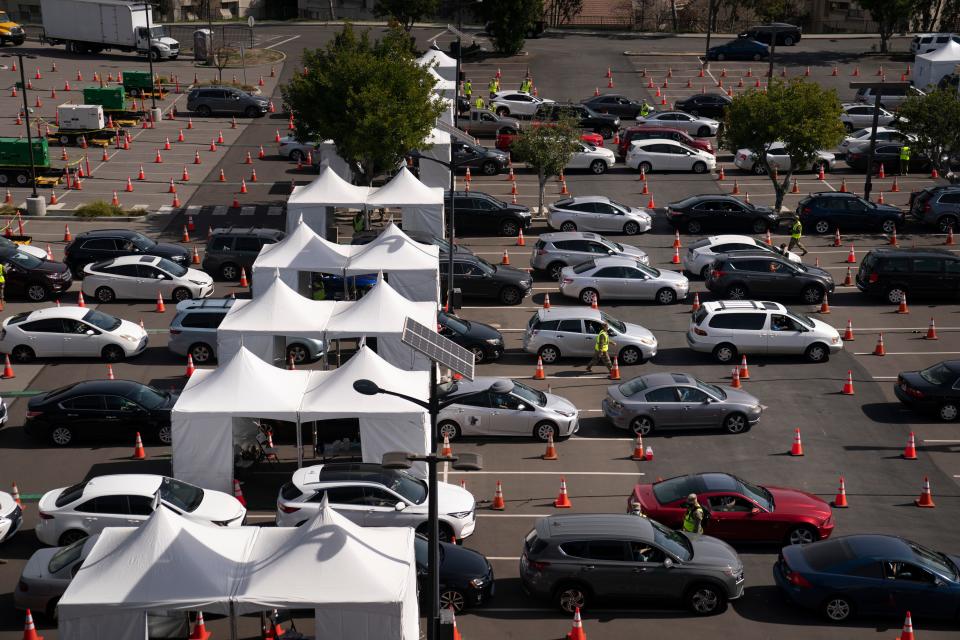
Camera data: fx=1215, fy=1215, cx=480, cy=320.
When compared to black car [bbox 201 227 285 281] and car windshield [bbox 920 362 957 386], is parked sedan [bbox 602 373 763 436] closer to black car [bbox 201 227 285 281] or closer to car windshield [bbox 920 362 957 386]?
car windshield [bbox 920 362 957 386]

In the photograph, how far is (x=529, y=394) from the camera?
2581cm

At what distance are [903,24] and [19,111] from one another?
5285cm

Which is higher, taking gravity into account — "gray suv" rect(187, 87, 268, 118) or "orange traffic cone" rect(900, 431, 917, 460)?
"gray suv" rect(187, 87, 268, 118)

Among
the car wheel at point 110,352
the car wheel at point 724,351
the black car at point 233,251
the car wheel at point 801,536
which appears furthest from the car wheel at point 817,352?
the car wheel at point 110,352

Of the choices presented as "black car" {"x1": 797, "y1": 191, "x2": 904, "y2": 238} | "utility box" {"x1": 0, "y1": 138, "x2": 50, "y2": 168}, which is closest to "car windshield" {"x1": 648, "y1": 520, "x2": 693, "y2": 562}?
"black car" {"x1": 797, "y1": 191, "x2": 904, "y2": 238}

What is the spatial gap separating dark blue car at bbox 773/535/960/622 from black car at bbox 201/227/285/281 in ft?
68.5

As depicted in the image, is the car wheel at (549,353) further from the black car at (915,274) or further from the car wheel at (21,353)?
the car wheel at (21,353)

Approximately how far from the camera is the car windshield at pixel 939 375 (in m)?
26.8

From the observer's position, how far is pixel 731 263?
33.9m

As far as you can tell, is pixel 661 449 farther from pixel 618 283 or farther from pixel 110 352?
pixel 110 352

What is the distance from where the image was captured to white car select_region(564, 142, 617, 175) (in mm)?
47716

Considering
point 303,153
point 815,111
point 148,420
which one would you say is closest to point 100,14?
point 303,153

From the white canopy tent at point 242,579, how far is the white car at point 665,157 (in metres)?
33.2

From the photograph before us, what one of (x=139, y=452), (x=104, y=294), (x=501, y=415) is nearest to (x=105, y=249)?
(x=104, y=294)
